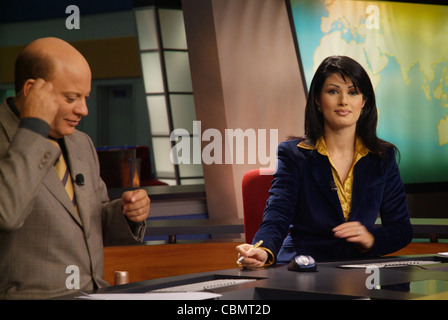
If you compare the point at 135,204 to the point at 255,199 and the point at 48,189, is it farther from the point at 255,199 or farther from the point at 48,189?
the point at 255,199

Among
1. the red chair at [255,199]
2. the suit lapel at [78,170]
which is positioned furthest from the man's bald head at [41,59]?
the red chair at [255,199]

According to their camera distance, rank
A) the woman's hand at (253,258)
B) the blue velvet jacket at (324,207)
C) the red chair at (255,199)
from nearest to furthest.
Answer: the woman's hand at (253,258)
the blue velvet jacket at (324,207)
the red chair at (255,199)

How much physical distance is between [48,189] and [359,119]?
121cm

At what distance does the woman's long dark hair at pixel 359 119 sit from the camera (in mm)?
2135

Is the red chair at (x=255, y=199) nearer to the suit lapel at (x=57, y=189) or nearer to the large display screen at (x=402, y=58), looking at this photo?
the suit lapel at (x=57, y=189)

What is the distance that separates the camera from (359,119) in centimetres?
221

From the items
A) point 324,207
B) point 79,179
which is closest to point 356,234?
point 324,207

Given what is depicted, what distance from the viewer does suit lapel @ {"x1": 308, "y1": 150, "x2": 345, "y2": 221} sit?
2.06 meters

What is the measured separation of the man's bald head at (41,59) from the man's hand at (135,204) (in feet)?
1.20

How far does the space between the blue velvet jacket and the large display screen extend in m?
3.20

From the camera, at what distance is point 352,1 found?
5.33m

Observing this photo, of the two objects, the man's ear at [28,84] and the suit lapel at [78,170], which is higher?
the man's ear at [28,84]
